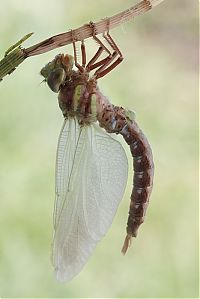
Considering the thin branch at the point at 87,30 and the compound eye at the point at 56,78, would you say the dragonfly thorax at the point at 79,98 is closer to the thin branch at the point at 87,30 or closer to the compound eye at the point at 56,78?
the compound eye at the point at 56,78

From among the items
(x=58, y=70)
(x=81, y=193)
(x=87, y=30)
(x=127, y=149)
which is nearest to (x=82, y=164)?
(x=81, y=193)

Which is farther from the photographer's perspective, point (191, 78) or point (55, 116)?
point (191, 78)

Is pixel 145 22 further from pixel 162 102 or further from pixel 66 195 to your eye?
pixel 66 195

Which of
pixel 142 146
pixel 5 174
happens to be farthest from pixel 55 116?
pixel 142 146

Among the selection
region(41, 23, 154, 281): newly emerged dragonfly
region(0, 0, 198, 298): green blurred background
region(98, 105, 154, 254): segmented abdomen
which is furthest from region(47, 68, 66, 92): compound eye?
region(0, 0, 198, 298): green blurred background

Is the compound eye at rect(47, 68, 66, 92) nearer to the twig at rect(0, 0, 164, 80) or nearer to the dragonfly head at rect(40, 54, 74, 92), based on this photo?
the dragonfly head at rect(40, 54, 74, 92)

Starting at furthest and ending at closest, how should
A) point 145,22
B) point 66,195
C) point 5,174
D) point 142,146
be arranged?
1. point 145,22
2. point 5,174
3. point 142,146
4. point 66,195
